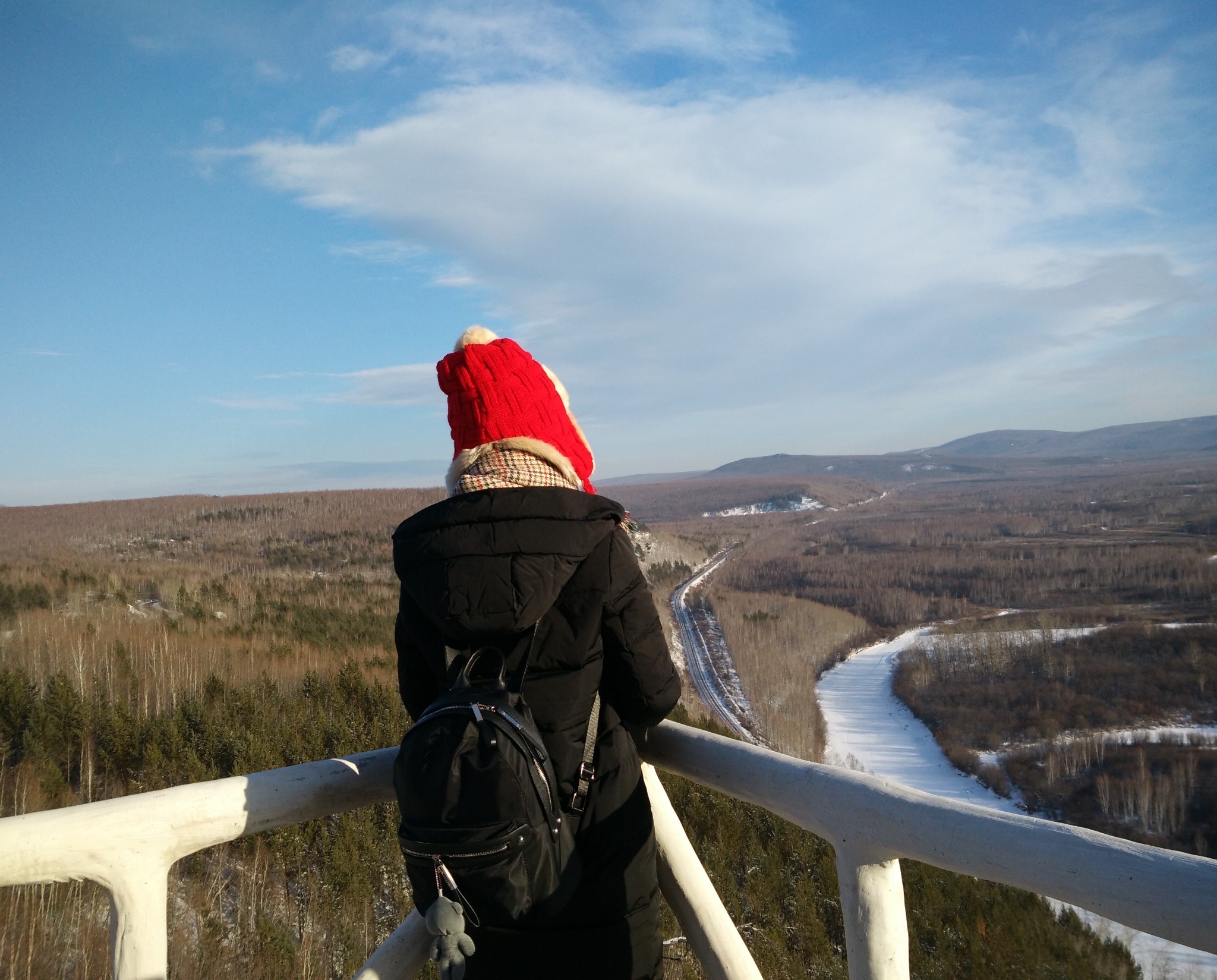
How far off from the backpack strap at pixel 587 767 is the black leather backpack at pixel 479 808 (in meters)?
0.11

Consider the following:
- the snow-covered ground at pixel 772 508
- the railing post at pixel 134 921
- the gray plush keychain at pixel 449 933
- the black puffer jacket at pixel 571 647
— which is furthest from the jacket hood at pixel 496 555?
the snow-covered ground at pixel 772 508

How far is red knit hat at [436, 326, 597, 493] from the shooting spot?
77.0 inches

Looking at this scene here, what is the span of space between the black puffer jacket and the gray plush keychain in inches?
12.0

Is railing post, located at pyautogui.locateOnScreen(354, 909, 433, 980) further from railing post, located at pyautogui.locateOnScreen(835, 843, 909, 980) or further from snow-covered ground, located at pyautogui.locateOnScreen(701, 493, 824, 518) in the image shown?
snow-covered ground, located at pyautogui.locateOnScreen(701, 493, 824, 518)

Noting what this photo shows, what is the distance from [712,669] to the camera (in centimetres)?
3145

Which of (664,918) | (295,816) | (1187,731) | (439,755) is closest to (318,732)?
(664,918)

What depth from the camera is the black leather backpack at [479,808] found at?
1.36 m

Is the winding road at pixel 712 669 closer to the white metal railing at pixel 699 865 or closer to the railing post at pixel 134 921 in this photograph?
the white metal railing at pixel 699 865

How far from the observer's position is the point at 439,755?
1388mm

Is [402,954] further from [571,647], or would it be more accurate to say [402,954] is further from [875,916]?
[875,916]

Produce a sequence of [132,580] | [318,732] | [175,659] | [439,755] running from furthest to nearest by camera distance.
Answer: [132,580] → [175,659] → [318,732] → [439,755]

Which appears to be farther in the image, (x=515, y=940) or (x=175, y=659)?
(x=175, y=659)

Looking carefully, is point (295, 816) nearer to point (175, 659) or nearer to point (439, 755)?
point (439, 755)

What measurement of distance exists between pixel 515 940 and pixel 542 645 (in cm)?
62
